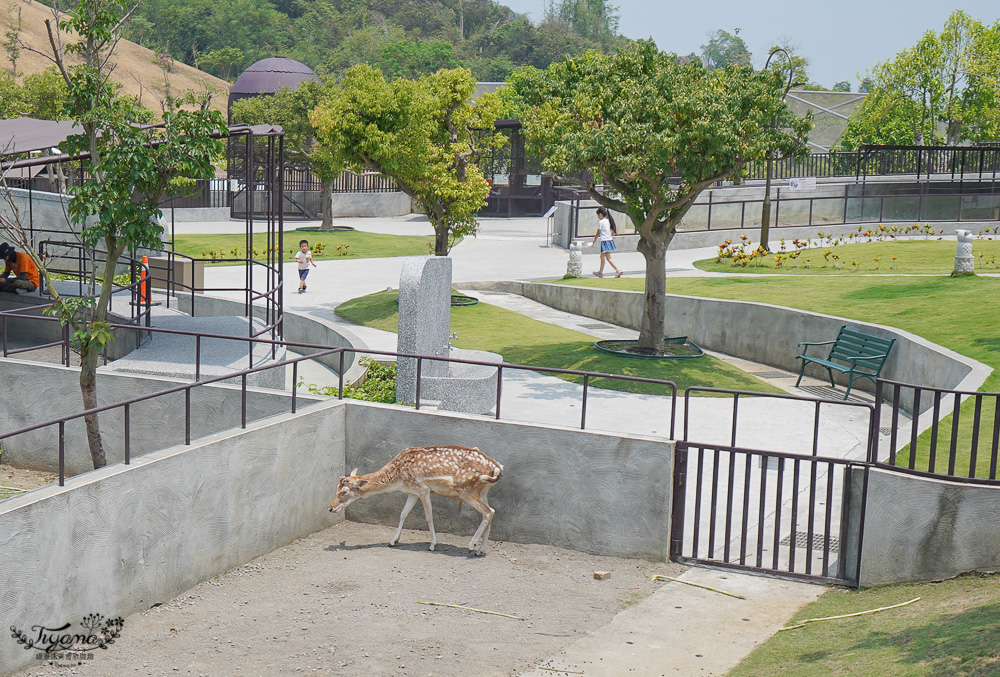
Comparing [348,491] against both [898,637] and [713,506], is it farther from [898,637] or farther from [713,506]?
[898,637]

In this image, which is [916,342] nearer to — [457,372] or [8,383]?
[457,372]

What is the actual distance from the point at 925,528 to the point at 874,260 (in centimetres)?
1790

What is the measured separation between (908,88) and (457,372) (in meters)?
43.5

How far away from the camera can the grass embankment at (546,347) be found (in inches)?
686

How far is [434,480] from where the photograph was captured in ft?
35.6

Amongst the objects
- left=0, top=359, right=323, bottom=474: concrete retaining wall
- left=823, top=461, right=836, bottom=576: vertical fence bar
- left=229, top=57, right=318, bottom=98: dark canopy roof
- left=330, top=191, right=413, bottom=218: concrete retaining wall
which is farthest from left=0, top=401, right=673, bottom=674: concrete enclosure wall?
left=229, top=57, right=318, bottom=98: dark canopy roof

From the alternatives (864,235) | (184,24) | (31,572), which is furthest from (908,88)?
(184,24)

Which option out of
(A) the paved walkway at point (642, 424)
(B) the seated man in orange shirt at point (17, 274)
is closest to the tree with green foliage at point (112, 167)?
(A) the paved walkway at point (642, 424)

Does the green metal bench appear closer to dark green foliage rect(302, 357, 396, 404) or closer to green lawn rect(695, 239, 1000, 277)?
dark green foliage rect(302, 357, 396, 404)

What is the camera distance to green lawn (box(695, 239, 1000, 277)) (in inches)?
990

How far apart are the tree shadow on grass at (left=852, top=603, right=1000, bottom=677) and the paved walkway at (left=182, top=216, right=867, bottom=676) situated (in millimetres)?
1156

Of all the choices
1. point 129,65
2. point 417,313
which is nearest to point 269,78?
point 417,313

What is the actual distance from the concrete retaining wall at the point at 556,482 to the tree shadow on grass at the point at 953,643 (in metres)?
2.94

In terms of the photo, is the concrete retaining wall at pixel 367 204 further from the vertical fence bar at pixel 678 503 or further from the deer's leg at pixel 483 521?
the vertical fence bar at pixel 678 503
